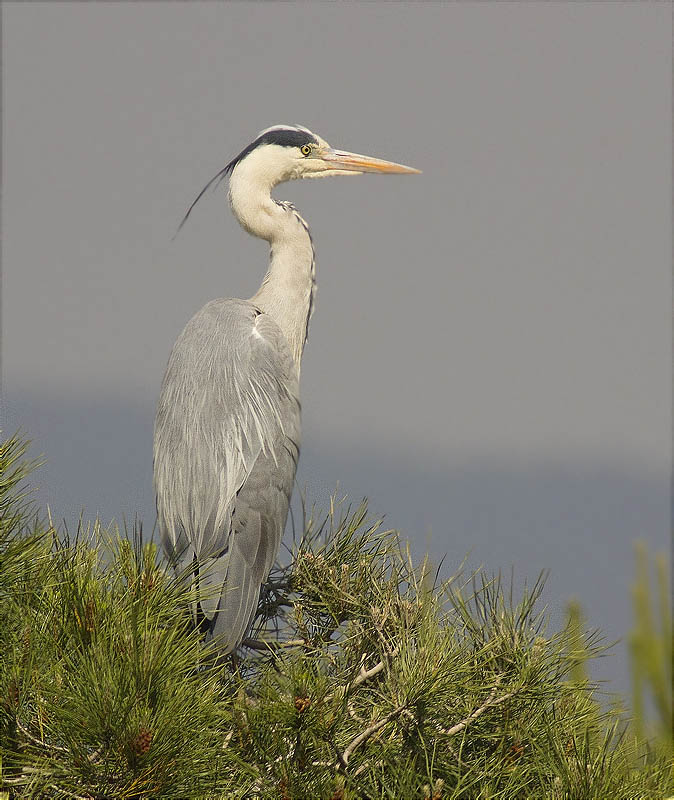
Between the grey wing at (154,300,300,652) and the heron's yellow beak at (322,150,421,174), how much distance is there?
26.4 inches

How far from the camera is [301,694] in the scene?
1.10m

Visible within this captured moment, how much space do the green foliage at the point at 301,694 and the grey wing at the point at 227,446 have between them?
1.51 feet

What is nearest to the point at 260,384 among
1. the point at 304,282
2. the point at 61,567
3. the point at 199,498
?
the point at 199,498

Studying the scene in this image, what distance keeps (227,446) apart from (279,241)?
728 millimetres

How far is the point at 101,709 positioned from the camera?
1.03 meters

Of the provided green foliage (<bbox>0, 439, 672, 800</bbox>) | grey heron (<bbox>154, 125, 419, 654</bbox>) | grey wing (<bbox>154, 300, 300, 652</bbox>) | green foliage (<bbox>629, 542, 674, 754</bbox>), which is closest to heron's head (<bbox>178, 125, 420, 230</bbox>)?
grey heron (<bbox>154, 125, 419, 654</bbox>)

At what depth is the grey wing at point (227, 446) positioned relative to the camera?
201 centimetres

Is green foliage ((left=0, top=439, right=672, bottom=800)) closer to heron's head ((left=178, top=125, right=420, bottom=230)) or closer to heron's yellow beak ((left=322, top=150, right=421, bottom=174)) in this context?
heron's head ((left=178, top=125, right=420, bottom=230))

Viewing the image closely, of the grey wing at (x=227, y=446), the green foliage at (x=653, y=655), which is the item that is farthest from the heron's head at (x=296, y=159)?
the green foliage at (x=653, y=655)

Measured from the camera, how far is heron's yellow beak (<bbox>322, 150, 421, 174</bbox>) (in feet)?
9.00

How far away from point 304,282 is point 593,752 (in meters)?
1.59

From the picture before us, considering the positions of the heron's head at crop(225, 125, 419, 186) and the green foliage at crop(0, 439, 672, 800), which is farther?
the heron's head at crop(225, 125, 419, 186)

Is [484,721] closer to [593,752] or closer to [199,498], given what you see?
[593,752]

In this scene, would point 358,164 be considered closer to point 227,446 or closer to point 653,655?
point 227,446
